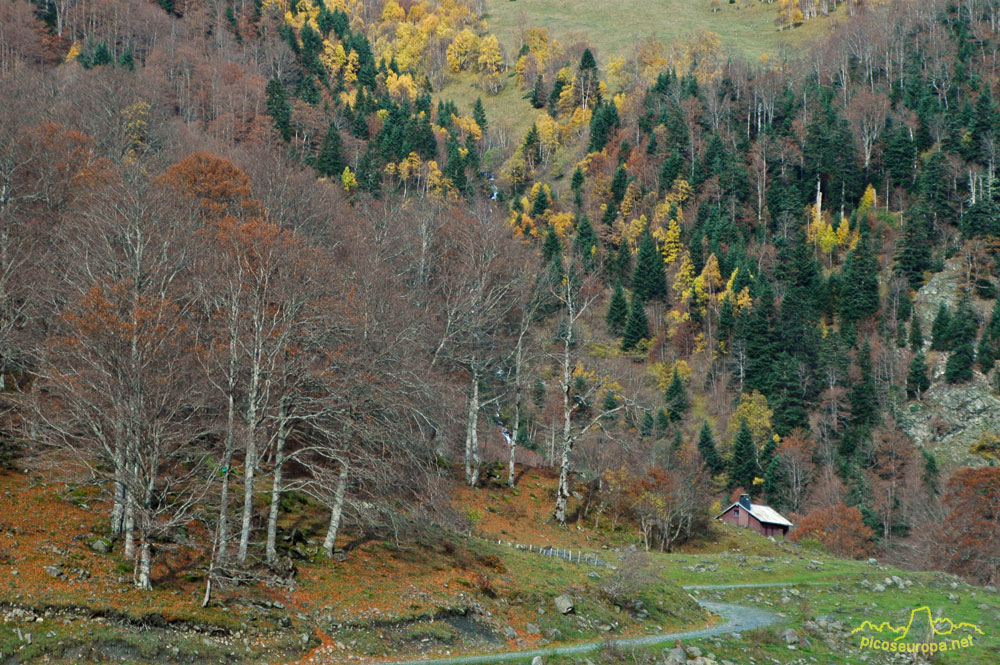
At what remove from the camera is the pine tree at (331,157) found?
105 m

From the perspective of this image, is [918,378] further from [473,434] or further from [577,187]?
[473,434]

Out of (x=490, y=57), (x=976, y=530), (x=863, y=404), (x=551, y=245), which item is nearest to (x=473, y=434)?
(x=976, y=530)

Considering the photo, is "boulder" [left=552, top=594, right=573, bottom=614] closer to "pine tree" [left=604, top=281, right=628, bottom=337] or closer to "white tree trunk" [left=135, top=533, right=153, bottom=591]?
"white tree trunk" [left=135, top=533, right=153, bottom=591]

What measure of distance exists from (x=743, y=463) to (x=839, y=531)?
64.6ft

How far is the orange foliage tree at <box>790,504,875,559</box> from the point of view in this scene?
60344 mm

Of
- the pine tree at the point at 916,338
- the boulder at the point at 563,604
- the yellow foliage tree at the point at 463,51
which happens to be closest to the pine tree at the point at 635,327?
the pine tree at the point at 916,338

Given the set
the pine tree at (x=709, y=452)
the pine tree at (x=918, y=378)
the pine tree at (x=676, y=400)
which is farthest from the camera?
the pine tree at (x=676, y=400)

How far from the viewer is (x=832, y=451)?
85312mm

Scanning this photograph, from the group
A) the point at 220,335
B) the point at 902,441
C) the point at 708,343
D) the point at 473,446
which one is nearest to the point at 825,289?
the point at 708,343

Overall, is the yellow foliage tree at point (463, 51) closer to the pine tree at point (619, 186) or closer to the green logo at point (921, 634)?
the pine tree at point (619, 186)

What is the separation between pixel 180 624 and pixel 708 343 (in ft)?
283

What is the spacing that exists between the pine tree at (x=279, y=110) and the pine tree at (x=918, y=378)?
290 ft

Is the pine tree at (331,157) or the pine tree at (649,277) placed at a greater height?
the pine tree at (331,157)

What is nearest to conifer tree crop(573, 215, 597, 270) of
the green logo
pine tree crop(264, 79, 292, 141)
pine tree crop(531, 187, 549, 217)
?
pine tree crop(531, 187, 549, 217)
